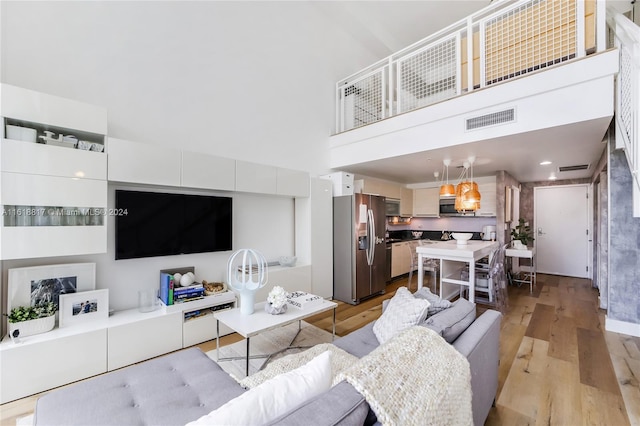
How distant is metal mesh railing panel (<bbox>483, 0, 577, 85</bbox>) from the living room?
229 cm

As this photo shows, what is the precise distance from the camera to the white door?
591cm

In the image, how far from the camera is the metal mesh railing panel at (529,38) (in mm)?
2814

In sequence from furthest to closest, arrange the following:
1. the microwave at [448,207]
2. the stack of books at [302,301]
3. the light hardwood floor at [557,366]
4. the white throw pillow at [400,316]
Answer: the microwave at [448,207], the stack of books at [302,301], the light hardwood floor at [557,366], the white throw pillow at [400,316]

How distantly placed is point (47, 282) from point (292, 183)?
275cm

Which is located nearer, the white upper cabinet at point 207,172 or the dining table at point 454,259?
the white upper cabinet at point 207,172

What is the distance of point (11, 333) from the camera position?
6.77 ft

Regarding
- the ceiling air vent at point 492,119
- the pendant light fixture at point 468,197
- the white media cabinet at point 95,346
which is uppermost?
the ceiling air vent at point 492,119

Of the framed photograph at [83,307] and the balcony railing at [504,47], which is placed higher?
the balcony railing at [504,47]

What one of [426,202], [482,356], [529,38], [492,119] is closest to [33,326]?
[482,356]

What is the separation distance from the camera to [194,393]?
1435 mm

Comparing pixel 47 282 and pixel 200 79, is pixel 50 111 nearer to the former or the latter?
pixel 47 282

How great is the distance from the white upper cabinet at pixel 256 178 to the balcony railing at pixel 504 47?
211cm

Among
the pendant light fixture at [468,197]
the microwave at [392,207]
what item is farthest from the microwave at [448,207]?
the pendant light fixture at [468,197]

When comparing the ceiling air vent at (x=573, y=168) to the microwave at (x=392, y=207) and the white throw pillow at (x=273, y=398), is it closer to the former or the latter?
the microwave at (x=392, y=207)
